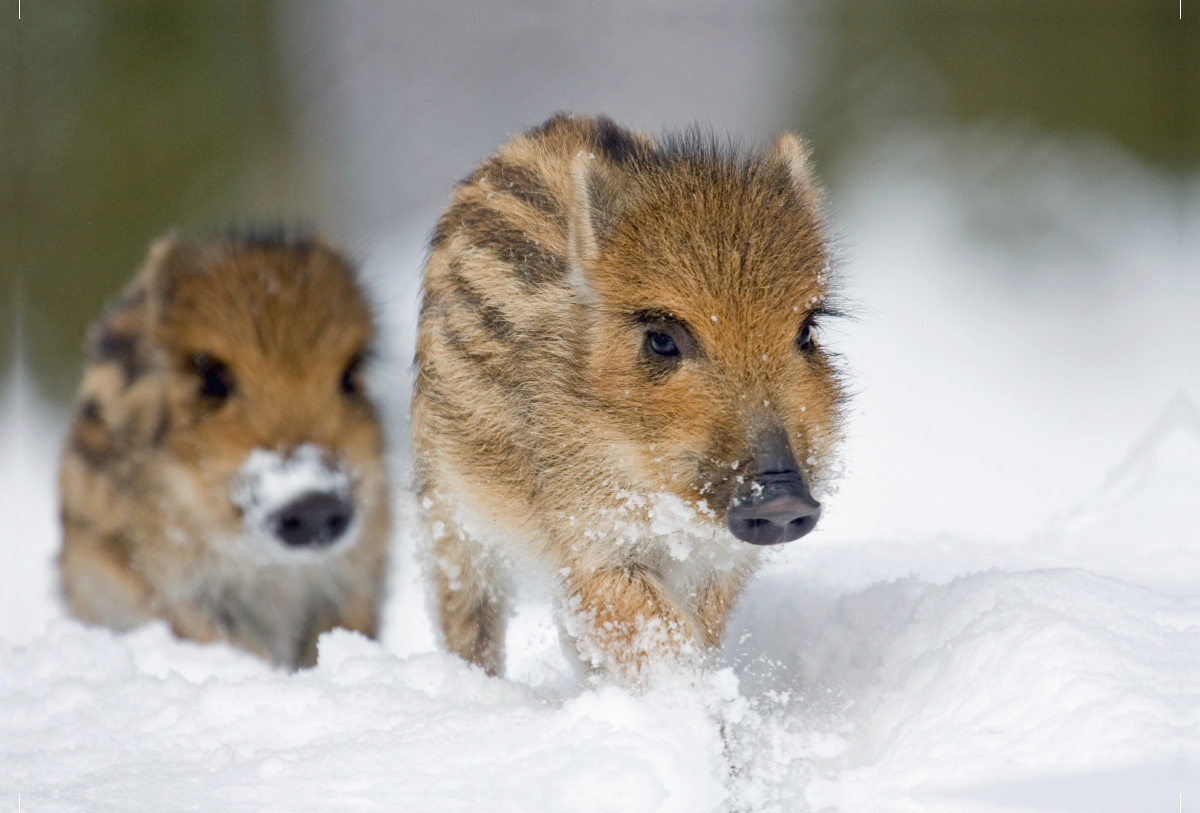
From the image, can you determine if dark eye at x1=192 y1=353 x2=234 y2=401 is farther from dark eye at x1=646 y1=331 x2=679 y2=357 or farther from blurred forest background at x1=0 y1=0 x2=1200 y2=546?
blurred forest background at x1=0 y1=0 x2=1200 y2=546

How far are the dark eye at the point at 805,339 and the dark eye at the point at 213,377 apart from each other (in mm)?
1573

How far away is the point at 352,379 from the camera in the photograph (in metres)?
3.21

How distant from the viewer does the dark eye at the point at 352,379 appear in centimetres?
319

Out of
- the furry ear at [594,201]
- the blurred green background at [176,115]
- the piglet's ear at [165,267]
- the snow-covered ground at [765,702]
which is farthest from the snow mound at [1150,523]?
the blurred green background at [176,115]

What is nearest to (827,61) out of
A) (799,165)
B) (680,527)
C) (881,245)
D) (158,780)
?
(881,245)

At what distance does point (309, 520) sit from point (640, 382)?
1030mm

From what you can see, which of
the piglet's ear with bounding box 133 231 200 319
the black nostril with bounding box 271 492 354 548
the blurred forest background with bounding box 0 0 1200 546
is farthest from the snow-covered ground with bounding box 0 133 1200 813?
the blurred forest background with bounding box 0 0 1200 546

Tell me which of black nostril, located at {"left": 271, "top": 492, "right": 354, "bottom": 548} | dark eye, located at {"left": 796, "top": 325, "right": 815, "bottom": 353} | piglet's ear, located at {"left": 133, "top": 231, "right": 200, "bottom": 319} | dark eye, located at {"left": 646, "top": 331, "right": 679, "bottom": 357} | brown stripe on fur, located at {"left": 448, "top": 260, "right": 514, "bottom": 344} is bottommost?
black nostril, located at {"left": 271, "top": 492, "right": 354, "bottom": 548}

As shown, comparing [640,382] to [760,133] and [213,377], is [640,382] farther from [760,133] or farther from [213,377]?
[760,133]

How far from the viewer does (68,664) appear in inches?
110

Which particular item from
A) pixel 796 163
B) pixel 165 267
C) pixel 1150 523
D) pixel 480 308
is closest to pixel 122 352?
pixel 165 267

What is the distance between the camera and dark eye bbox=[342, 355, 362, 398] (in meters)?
3.19

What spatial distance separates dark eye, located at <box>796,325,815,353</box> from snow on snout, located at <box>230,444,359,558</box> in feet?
4.11

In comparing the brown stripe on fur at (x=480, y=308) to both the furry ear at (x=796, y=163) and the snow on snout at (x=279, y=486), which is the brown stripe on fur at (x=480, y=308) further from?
the furry ear at (x=796, y=163)
